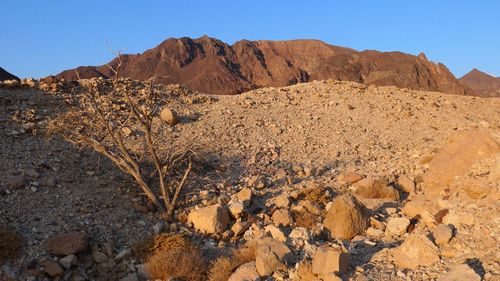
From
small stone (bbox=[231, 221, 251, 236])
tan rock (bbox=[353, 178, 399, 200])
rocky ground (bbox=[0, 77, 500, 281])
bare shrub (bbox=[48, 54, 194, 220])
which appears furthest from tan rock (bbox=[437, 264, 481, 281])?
bare shrub (bbox=[48, 54, 194, 220])

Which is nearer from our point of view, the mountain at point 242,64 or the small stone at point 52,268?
the small stone at point 52,268

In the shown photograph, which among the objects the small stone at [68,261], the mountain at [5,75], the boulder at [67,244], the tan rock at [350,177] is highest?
the mountain at [5,75]

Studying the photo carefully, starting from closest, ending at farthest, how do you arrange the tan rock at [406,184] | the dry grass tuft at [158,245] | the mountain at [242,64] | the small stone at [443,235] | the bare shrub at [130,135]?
1. the small stone at [443,235]
2. the dry grass tuft at [158,245]
3. the bare shrub at [130,135]
4. the tan rock at [406,184]
5. the mountain at [242,64]

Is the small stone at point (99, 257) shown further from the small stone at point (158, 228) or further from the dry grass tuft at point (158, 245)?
the small stone at point (158, 228)

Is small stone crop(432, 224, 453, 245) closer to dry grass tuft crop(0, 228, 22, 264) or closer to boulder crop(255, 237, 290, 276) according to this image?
boulder crop(255, 237, 290, 276)

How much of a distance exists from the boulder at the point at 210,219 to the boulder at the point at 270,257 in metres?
1.61

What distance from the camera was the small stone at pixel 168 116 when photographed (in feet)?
40.8

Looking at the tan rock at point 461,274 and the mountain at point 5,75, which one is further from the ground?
the mountain at point 5,75

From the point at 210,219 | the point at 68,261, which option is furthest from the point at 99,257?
the point at 210,219

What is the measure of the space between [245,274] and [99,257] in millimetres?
2392

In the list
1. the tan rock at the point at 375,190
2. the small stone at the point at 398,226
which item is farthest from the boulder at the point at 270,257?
the tan rock at the point at 375,190

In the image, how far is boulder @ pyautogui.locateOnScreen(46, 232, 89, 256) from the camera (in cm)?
707

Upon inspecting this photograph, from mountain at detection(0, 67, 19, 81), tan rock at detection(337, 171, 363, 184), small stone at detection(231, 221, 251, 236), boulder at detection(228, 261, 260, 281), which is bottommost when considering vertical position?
boulder at detection(228, 261, 260, 281)

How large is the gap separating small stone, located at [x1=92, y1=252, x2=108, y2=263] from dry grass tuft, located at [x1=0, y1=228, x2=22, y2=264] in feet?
3.44
